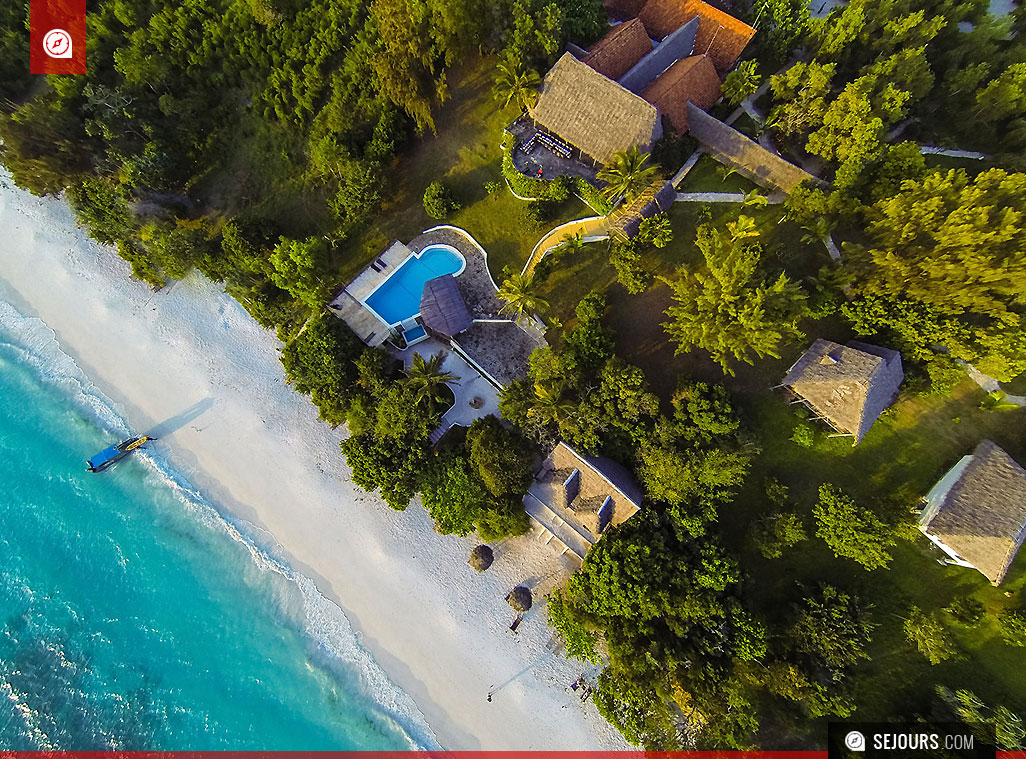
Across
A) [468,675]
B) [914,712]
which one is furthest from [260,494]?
[914,712]

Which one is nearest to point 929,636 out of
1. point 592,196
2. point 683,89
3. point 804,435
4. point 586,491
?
point 804,435

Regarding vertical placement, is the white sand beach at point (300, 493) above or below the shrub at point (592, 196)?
below

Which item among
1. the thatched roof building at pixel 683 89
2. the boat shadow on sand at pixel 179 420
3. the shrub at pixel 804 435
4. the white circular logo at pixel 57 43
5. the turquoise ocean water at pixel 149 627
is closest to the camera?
the shrub at pixel 804 435

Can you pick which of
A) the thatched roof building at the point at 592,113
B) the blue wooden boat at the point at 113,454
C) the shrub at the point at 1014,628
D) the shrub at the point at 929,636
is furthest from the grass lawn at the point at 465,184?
the shrub at the point at 1014,628

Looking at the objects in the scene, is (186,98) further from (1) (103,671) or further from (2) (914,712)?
(2) (914,712)

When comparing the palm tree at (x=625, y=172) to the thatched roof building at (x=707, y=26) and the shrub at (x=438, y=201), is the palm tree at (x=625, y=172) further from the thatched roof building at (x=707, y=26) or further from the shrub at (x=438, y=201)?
the thatched roof building at (x=707, y=26)

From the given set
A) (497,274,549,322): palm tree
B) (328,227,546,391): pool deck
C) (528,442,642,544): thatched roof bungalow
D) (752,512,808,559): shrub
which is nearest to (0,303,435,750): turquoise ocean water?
(528,442,642,544): thatched roof bungalow

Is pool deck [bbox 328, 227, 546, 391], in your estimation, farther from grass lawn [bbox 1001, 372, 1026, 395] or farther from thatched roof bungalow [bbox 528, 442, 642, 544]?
grass lawn [bbox 1001, 372, 1026, 395]
